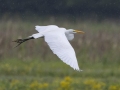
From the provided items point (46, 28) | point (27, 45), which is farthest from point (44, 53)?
point (46, 28)

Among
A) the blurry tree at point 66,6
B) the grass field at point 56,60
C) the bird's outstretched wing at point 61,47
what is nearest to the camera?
the bird's outstretched wing at point 61,47

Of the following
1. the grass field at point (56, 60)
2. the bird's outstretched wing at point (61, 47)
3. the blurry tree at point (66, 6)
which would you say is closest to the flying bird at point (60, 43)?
the bird's outstretched wing at point (61, 47)

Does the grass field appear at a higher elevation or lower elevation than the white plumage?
higher

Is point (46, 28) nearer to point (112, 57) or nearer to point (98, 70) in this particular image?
point (98, 70)

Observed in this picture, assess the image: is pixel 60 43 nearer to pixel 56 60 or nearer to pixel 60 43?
pixel 60 43

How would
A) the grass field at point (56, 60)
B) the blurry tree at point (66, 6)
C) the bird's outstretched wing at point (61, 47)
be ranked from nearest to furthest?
the bird's outstretched wing at point (61, 47)
the grass field at point (56, 60)
the blurry tree at point (66, 6)

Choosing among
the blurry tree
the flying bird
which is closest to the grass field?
the flying bird

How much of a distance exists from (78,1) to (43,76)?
30.6 ft

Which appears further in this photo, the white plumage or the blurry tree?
the blurry tree

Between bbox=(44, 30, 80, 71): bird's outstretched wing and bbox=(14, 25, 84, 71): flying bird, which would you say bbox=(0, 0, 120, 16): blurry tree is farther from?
bbox=(44, 30, 80, 71): bird's outstretched wing

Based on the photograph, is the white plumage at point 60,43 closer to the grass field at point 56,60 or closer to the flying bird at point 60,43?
the flying bird at point 60,43

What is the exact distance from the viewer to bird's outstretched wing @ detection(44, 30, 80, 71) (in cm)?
500

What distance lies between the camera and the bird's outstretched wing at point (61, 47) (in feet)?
16.4

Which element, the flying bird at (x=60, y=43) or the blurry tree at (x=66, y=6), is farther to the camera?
the blurry tree at (x=66, y=6)
